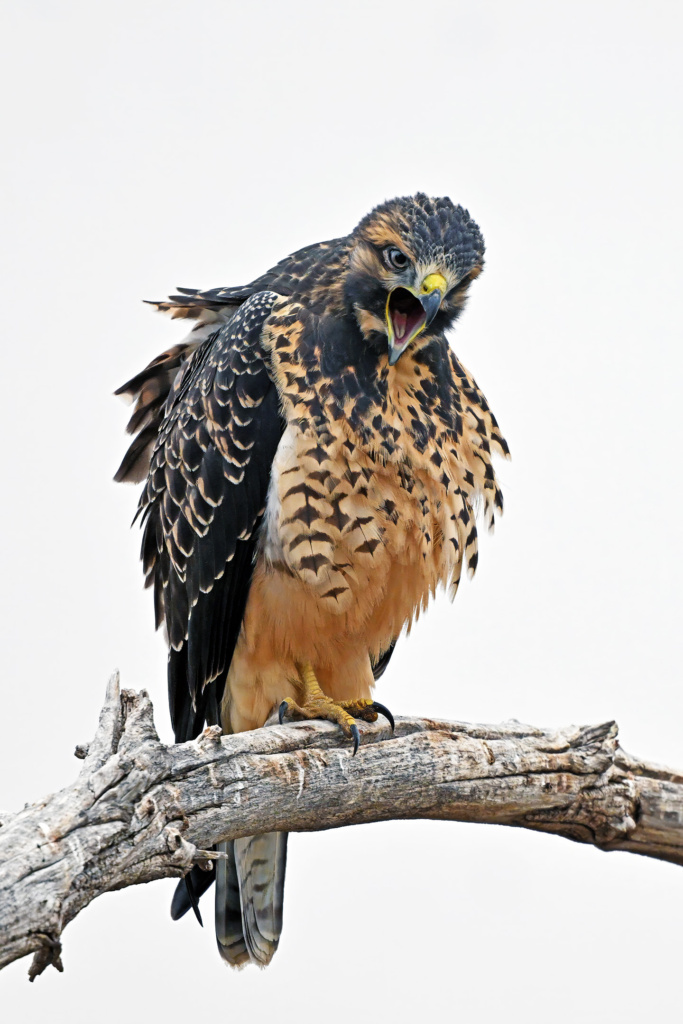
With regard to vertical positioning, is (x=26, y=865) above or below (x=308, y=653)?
below

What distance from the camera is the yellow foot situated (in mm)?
3227

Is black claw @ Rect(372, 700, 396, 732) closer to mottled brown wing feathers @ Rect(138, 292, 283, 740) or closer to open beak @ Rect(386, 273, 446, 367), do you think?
mottled brown wing feathers @ Rect(138, 292, 283, 740)

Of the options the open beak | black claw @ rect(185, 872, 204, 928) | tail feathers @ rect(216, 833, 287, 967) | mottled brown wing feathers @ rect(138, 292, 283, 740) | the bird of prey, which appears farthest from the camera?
tail feathers @ rect(216, 833, 287, 967)

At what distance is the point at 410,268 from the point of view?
117 inches

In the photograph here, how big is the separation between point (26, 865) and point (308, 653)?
1322 mm

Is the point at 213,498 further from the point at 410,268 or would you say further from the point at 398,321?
the point at 410,268

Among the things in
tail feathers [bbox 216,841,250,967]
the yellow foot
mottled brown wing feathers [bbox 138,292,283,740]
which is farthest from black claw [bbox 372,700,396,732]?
tail feathers [bbox 216,841,250,967]

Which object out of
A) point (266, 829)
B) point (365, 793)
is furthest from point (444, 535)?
point (266, 829)

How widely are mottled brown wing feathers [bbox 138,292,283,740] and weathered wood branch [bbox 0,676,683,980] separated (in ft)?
1.58

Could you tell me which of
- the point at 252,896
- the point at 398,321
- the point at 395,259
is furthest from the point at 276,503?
the point at 252,896

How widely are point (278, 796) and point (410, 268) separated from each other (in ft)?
4.88

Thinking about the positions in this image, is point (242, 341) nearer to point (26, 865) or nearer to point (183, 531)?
point (183, 531)

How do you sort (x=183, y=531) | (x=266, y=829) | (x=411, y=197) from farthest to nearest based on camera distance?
(x=183, y=531) < (x=411, y=197) < (x=266, y=829)

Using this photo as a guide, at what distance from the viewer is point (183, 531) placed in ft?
11.7
